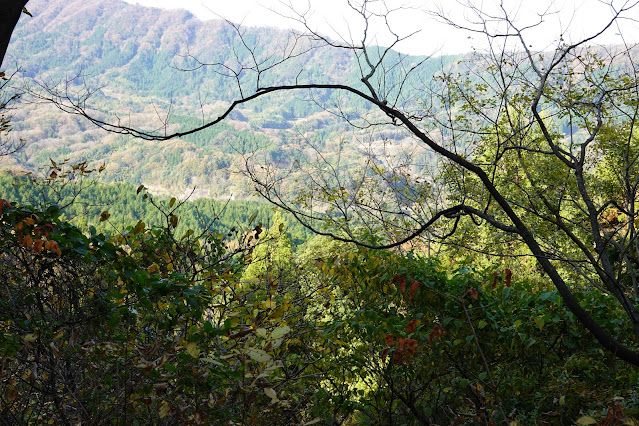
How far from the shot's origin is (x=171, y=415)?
5.82 feet

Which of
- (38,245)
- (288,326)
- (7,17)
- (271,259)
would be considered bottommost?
(271,259)

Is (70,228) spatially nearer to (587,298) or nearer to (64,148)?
(587,298)

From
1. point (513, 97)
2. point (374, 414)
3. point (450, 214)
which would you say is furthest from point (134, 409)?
point (513, 97)

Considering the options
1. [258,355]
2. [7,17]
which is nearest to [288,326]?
[258,355]

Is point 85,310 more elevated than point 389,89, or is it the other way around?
point 389,89

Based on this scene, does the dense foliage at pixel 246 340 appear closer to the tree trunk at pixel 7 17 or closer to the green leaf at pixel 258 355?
the green leaf at pixel 258 355

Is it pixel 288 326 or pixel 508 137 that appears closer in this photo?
pixel 288 326

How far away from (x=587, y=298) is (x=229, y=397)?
2.51 metres

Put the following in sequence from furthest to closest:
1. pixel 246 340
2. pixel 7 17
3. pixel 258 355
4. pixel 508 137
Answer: pixel 508 137
pixel 246 340
pixel 258 355
pixel 7 17

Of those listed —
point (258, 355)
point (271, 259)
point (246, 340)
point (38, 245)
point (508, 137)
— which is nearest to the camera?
point (258, 355)

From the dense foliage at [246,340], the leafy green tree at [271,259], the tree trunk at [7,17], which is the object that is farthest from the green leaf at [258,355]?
the leafy green tree at [271,259]

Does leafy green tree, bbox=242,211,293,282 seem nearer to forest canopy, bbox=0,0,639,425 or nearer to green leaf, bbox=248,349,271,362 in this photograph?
forest canopy, bbox=0,0,639,425

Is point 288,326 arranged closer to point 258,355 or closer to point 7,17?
point 258,355

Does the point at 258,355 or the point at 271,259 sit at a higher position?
the point at 258,355
